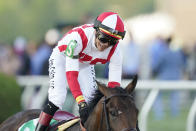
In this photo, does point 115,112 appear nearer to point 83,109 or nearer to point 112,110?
point 112,110

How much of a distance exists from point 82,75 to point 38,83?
4185mm

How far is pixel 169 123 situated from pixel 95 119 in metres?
6.05

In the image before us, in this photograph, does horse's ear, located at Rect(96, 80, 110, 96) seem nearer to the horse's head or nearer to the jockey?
the horse's head

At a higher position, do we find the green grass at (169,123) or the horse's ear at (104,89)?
the horse's ear at (104,89)

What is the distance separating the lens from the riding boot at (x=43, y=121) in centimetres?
589

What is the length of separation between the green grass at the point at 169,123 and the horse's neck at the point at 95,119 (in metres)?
5.00

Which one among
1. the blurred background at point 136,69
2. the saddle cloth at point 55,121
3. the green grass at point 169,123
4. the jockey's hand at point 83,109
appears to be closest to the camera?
the jockey's hand at point 83,109

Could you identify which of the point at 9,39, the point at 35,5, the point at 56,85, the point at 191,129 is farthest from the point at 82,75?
the point at 35,5

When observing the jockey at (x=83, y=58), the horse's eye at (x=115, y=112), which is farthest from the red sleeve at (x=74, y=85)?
the horse's eye at (x=115, y=112)

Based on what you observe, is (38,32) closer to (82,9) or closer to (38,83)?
(82,9)

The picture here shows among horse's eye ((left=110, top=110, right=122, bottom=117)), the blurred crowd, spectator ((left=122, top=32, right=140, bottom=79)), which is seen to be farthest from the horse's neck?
spectator ((left=122, top=32, right=140, bottom=79))

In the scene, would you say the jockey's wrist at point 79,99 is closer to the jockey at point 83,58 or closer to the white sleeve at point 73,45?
the jockey at point 83,58

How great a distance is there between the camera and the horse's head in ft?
15.9

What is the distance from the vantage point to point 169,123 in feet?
36.2
